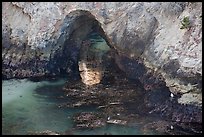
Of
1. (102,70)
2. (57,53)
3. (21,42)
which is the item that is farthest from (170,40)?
(21,42)

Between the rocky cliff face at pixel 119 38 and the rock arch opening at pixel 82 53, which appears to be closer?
the rocky cliff face at pixel 119 38

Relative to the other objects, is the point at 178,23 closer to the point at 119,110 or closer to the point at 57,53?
the point at 119,110

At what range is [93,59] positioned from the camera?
4203 cm

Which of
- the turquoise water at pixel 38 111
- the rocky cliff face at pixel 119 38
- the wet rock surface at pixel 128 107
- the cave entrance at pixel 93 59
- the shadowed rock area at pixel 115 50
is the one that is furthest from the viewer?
the cave entrance at pixel 93 59


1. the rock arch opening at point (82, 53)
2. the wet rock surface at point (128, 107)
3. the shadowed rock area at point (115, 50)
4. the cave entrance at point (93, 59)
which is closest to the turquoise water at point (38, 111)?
the wet rock surface at point (128, 107)

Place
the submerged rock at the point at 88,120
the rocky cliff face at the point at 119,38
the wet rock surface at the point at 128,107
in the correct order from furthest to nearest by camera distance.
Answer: the rocky cliff face at the point at 119,38 → the submerged rock at the point at 88,120 → the wet rock surface at the point at 128,107

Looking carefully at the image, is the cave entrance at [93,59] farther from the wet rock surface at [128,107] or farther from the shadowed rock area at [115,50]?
the wet rock surface at [128,107]

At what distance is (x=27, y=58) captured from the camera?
39.9 m

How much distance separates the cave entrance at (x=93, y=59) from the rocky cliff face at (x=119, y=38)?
1086mm

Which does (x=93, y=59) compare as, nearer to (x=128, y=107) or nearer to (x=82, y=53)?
(x=82, y=53)

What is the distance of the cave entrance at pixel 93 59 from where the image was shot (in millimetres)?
38875

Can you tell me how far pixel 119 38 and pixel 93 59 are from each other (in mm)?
5800

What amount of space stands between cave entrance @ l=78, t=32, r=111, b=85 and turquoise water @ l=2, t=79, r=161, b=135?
2.52 m

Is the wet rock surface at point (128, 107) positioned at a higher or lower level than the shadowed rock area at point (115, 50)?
lower
